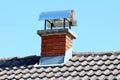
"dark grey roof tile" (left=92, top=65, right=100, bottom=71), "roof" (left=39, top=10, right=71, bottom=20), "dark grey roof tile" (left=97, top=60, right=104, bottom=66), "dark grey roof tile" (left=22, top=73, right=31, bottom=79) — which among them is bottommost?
"dark grey roof tile" (left=22, top=73, right=31, bottom=79)

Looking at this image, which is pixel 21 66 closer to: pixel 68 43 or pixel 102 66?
pixel 68 43

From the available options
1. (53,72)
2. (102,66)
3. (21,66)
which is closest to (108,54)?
(102,66)

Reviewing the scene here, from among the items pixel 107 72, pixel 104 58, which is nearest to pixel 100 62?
pixel 104 58

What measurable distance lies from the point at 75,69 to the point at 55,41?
1458mm

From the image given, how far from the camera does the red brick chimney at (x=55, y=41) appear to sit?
1415 centimetres

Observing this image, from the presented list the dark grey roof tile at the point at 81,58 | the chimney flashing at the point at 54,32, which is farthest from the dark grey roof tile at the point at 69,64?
the chimney flashing at the point at 54,32

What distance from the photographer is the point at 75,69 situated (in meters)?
13.2

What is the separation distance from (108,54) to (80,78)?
148 centimetres

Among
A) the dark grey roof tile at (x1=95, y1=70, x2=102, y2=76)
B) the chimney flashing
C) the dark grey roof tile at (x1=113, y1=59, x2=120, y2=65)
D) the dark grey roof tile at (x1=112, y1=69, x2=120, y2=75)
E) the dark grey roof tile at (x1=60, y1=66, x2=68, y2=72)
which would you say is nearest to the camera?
the dark grey roof tile at (x1=112, y1=69, x2=120, y2=75)

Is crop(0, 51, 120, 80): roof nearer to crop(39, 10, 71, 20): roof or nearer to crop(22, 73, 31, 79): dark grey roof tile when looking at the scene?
crop(22, 73, 31, 79): dark grey roof tile

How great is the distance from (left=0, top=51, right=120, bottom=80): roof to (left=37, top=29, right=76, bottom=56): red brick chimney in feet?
1.23

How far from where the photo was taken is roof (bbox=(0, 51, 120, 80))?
41.4 feet

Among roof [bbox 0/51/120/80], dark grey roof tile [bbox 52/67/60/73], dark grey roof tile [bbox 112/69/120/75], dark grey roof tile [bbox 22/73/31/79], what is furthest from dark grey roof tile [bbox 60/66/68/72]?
dark grey roof tile [bbox 112/69/120/75]

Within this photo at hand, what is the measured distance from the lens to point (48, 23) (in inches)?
582
